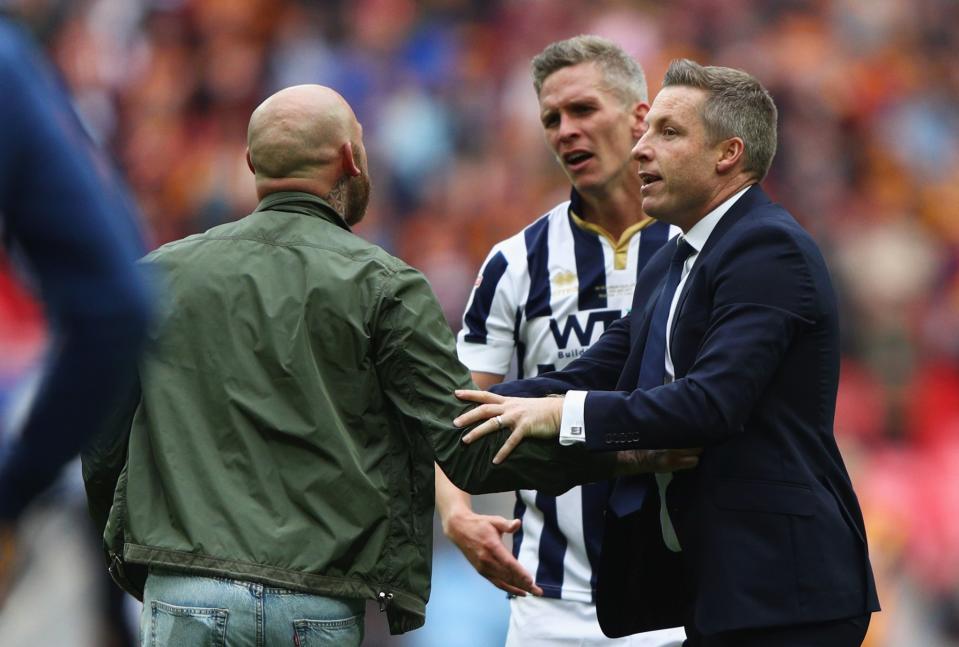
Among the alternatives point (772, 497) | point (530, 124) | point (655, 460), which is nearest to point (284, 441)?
point (655, 460)

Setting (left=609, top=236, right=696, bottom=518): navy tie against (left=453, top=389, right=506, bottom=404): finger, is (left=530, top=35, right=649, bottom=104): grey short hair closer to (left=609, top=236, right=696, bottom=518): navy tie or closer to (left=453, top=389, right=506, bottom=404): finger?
(left=609, top=236, right=696, bottom=518): navy tie

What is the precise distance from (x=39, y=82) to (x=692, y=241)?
2024 mm

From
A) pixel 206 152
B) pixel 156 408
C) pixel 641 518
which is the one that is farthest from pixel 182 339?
pixel 206 152

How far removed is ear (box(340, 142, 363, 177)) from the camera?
3.35 metres

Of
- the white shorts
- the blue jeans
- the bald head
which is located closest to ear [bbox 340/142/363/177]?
the bald head

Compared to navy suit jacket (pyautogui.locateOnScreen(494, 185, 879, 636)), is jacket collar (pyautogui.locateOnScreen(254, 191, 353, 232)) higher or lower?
higher

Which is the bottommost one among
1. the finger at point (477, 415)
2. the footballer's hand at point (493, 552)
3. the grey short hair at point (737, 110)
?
the footballer's hand at point (493, 552)

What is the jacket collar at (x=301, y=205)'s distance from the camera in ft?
10.8

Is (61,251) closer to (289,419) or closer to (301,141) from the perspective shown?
(289,419)

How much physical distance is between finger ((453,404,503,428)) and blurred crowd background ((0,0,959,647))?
508 cm

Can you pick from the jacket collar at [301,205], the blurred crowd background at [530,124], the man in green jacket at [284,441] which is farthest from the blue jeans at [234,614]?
the blurred crowd background at [530,124]

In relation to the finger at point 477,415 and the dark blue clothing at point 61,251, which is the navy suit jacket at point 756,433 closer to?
the finger at point 477,415

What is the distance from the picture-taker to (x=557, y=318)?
437 centimetres

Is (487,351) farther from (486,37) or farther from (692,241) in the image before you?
(486,37)
